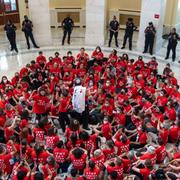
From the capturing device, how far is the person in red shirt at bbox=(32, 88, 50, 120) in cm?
848

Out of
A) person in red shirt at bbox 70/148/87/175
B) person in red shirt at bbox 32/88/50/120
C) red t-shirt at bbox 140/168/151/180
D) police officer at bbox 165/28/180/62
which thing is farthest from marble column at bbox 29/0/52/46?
red t-shirt at bbox 140/168/151/180

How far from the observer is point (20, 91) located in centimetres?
951

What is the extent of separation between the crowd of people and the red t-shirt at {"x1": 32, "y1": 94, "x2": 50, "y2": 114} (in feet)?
0.09

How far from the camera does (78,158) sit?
20.4ft

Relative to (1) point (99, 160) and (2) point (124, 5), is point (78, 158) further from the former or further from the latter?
(2) point (124, 5)

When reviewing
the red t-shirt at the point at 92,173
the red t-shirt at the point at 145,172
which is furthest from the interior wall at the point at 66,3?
the red t-shirt at the point at 92,173

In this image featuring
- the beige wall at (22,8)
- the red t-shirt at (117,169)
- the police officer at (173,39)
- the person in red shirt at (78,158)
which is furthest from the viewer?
the beige wall at (22,8)

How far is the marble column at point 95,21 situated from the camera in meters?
15.9

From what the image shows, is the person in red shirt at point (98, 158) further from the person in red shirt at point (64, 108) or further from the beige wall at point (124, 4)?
the beige wall at point (124, 4)

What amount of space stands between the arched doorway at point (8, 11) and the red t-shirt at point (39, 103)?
1270 cm

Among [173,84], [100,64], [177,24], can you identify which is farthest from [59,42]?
[173,84]

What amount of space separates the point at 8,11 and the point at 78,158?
1593cm

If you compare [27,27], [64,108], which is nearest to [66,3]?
[27,27]

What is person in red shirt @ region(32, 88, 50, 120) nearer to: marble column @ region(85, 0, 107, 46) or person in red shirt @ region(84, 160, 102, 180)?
person in red shirt @ region(84, 160, 102, 180)
